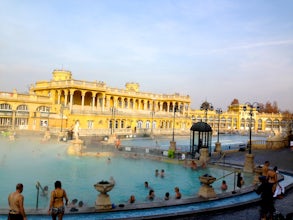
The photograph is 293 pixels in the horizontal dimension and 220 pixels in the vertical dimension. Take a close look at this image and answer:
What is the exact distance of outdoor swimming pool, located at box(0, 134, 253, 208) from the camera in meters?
14.4

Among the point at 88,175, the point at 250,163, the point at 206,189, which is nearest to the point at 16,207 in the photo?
the point at 206,189

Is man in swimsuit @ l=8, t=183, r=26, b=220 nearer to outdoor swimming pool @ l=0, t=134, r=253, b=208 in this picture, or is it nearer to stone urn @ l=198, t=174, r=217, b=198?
outdoor swimming pool @ l=0, t=134, r=253, b=208

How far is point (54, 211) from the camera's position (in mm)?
7359

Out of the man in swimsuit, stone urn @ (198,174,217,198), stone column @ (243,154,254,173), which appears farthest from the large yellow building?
the man in swimsuit

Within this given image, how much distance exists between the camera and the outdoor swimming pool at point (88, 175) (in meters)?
14.4

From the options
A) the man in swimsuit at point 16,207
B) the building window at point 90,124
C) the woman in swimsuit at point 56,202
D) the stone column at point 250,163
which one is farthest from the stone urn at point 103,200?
the building window at point 90,124

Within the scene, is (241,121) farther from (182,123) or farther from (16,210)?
(16,210)

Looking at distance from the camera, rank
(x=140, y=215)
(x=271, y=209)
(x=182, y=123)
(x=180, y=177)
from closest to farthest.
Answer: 1. (x=271, y=209)
2. (x=140, y=215)
3. (x=180, y=177)
4. (x=182, y=123)

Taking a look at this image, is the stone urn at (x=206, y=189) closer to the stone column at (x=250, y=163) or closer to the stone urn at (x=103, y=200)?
the stone urn at (x=103, y=200)

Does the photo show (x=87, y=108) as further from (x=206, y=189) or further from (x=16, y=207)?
(x=16, y=207)

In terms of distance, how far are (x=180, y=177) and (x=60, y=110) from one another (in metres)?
31.6

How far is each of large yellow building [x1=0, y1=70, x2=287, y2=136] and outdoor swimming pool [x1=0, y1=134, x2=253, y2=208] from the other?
12649 mm

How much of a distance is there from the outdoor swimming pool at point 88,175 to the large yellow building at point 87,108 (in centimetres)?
1265

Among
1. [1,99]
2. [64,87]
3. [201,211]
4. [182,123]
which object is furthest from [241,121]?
[201,211]
